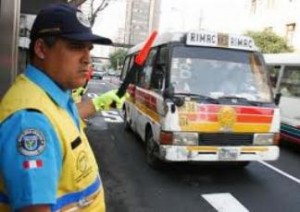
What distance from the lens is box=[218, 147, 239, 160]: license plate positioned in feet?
24.2

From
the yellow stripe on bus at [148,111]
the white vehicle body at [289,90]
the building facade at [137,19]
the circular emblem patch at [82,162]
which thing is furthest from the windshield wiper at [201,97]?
the building facade at [137,19]

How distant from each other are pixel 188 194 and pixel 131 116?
14.6ft

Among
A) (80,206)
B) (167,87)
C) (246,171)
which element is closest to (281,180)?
(246,171)

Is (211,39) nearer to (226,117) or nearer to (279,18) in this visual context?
(226,117)

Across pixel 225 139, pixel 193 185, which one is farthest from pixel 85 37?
pixel 193 185

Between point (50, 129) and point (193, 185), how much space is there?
6019 millimetres

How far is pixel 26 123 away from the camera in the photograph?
5.15 ft

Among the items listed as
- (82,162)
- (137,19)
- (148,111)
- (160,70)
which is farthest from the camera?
(137,19)

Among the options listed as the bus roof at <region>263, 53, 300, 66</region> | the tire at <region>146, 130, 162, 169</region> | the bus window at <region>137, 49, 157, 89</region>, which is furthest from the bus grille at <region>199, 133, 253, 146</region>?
the bus roof at <region>263, 53, 300, 66</region>

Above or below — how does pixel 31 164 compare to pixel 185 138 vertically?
above

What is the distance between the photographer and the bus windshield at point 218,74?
7.45 metres

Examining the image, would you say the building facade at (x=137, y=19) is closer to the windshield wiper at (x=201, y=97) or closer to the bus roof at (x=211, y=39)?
the bus roof at (x=211, y=39)

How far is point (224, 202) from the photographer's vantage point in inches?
261

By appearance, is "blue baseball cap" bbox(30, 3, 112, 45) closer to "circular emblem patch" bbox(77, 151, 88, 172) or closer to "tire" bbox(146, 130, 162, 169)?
"circular emblem patch" bbox(77, 151, 88, 172)
